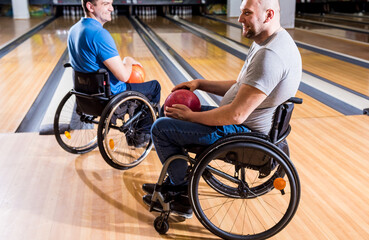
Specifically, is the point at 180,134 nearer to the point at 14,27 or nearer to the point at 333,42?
the point at 333,42

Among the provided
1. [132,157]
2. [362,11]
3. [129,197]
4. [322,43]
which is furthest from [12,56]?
[362,11]

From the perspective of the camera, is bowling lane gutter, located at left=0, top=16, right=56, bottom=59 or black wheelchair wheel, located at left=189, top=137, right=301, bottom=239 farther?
bowling lane gutter, located at left=0, top=16, right=56, bottom=59

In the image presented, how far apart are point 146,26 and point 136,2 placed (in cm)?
283

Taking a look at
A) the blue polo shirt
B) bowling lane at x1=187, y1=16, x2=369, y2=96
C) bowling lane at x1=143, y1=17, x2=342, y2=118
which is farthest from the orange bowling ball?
bowling lane at x1=187, y1=16, x2=369, y2=96

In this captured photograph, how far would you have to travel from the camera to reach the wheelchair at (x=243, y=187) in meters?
1.50

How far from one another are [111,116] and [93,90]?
0.58 feet

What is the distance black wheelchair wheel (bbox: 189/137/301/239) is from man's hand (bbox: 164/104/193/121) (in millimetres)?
209

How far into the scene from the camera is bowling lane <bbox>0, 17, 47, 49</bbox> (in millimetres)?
7004

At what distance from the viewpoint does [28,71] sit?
468 cm

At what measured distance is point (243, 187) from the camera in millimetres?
1650

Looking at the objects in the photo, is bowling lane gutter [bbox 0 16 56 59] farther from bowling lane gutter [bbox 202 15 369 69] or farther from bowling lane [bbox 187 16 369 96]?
bowling lane gutter [bbox 202 15 369 69]

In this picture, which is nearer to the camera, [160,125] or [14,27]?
[160,125]

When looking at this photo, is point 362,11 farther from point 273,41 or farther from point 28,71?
point 273,41

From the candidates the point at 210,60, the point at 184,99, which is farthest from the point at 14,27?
the point at 184,99
